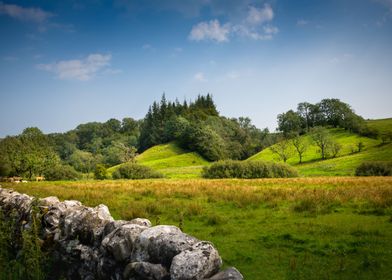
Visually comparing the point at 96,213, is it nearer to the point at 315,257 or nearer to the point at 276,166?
the point at 315,257

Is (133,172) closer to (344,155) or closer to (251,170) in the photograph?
(251,170)

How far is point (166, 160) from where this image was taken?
4552 inches

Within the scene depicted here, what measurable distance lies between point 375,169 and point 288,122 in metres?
85.6

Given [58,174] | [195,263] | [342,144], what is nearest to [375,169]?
[195,263]

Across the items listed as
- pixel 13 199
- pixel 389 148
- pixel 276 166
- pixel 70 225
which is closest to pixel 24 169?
pixel 276 166

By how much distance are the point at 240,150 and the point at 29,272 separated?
123003mm

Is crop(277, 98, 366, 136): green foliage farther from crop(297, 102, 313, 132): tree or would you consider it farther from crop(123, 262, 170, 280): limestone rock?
crop(123, 262, 170, 280): limestone rock

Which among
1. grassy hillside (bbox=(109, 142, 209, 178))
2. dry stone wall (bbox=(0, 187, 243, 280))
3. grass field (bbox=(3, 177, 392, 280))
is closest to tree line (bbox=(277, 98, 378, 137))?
grassy hillside (bbox=(109, 142, 209, 178))

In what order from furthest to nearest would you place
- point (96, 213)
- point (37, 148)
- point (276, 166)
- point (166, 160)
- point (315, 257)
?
point (166, 160) < point (37, 148) < point (276, 166) < point (315, 257) < point (96, 213)

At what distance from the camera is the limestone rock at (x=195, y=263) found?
5059 millimetres

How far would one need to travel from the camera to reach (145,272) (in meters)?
5.62

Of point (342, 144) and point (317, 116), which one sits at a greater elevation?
point (317, 116)

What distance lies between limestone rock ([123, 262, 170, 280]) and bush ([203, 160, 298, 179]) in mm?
43016

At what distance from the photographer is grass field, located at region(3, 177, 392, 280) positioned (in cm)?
826
